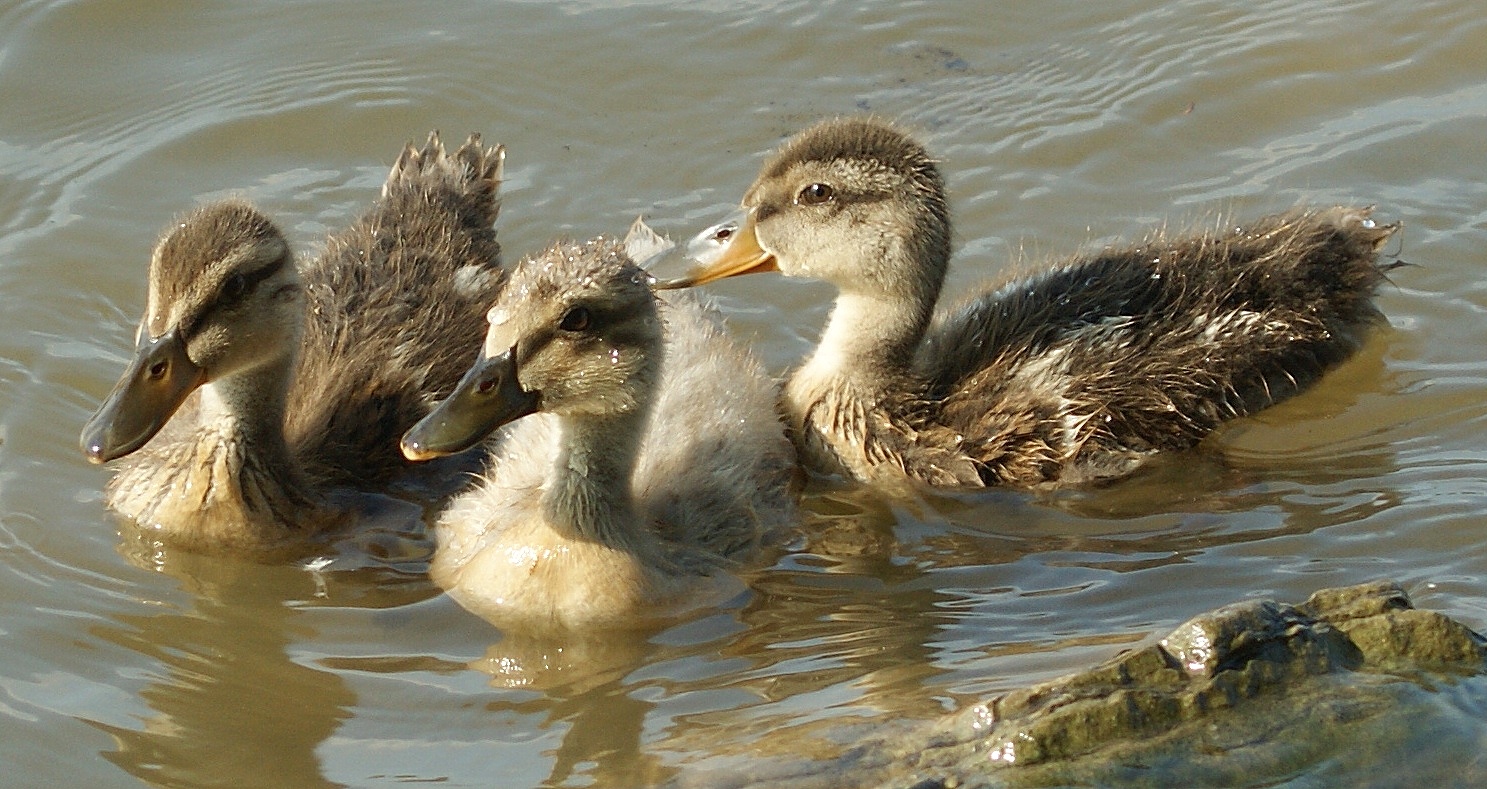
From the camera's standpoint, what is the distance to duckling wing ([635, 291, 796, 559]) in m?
6.26

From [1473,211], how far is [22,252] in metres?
6.69

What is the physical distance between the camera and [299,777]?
4801 mm

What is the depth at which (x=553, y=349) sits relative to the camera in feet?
18.1

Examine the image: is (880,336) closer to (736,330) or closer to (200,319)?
(736,330)

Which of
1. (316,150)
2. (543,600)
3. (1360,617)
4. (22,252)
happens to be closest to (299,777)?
(543,600)

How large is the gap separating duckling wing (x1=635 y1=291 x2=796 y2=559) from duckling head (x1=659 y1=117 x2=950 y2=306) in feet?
1.15

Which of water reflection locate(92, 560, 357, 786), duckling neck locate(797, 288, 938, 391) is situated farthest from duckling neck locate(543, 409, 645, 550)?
duckling neck locate(797, 288, 938, 391)

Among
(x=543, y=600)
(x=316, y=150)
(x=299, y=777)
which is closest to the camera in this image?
(x=299, y=777)

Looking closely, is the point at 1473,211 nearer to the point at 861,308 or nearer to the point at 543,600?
the point at 861,308

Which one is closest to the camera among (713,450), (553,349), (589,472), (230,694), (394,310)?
(230,694)

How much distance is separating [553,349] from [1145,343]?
2579 mm

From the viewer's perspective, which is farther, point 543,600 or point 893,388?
point 893,388

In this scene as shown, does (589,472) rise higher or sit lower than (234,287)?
lower

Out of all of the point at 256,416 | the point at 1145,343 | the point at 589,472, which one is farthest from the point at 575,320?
the point at 1145,343
